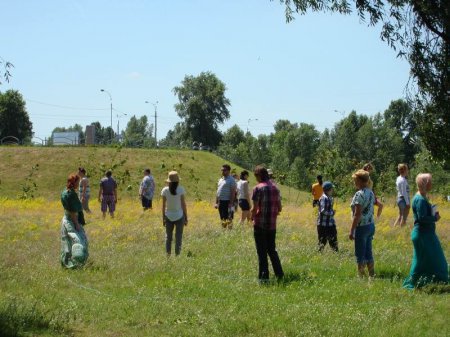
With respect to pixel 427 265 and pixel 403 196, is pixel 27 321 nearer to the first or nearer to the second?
pixel 427 265

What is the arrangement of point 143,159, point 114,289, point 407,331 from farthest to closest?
point 143,159 < point 114,289 < point 407,331

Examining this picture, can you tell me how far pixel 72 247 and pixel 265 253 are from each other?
382 cm

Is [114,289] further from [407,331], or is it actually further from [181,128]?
[181,128]

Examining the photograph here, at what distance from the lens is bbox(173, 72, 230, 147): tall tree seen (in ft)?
333

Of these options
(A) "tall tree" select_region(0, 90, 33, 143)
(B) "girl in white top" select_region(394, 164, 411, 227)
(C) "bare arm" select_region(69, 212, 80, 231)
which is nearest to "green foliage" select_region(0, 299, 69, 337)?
(C) "bare arm" select_region(69, 212, 80, 231)

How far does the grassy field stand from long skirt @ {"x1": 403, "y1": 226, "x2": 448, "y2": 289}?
0.27 meters

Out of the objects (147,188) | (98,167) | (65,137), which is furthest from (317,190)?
(65,137)

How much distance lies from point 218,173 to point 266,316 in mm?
47812

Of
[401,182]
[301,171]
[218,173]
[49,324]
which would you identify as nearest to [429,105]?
[49,324]

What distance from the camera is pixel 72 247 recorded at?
479 inches

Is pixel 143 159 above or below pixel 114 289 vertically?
above

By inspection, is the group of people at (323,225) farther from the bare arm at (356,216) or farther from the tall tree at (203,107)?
the tall tree at (203,107)

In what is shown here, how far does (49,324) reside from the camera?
7.67 meters

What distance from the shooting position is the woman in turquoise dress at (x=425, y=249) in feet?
31.0
